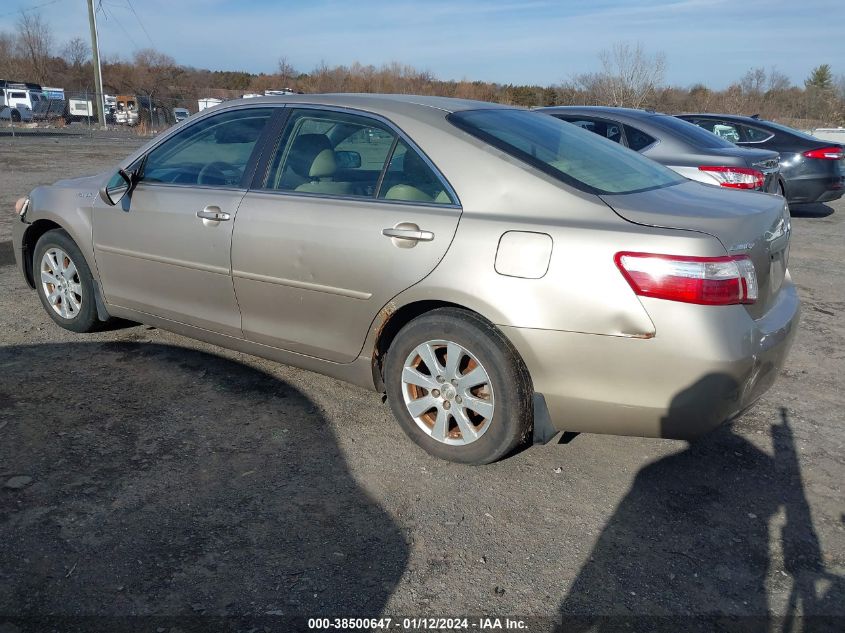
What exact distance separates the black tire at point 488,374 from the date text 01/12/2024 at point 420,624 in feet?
3.06

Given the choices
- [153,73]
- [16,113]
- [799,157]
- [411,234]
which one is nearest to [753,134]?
[799,157]

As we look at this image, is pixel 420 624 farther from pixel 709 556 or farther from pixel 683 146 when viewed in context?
pixel 683 146

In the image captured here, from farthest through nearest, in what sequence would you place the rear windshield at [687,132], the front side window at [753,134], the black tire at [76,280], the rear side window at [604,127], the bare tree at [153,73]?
the bare tree at [153,73] < the front side window at [753,134] < the rear side window at [604,127] < the rear windshield at [687,132] < the black tire at [76,280]

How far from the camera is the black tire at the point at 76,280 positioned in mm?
4781

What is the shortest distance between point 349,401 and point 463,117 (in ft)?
5.45

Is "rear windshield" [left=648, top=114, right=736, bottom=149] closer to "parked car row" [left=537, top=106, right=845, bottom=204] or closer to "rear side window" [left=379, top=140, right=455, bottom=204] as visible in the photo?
"parked car row" [left=537, top=106, right=845, bottom=204]

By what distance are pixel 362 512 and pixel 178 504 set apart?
756 mm

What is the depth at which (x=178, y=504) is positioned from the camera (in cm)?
300

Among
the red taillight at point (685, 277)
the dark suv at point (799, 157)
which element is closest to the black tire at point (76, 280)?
the red taillight at point (685, 277)

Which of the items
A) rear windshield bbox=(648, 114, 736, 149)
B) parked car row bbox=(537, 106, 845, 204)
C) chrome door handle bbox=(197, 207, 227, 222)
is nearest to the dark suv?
parked car row bbox=(537, 106, 845, 204)

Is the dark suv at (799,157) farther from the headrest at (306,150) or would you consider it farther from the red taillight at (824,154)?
the headrest at (306,150)

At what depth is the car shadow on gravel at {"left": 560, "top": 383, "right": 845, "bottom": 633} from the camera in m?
2.43

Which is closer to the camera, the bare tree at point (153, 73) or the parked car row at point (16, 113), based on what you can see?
the parked car row at point (16, 113)

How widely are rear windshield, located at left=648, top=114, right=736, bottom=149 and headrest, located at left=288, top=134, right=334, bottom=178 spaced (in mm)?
5244
